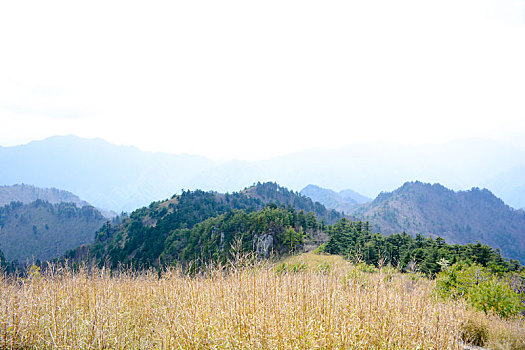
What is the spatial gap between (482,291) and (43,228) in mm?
167943

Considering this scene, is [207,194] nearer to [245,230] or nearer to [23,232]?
[245,230]

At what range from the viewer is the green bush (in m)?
7.87

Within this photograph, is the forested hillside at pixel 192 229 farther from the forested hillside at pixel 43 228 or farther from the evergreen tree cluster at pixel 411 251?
the forested hillside at pixel 43 228

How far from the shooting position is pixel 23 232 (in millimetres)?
125188

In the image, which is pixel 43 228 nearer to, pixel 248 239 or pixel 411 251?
pixel 248 239

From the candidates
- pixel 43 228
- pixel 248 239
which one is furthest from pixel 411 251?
pixel 43 228

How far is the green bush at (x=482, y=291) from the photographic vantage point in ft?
25.8

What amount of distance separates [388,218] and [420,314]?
166517mm

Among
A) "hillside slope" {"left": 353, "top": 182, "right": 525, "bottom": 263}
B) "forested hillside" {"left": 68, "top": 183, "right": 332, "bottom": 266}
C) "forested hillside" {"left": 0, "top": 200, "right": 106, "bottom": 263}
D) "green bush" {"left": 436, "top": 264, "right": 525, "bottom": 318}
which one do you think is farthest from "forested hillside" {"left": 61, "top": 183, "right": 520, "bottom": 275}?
"hillside slope" {"left": 353, "top": 182, "right": 525, "bottom": 263}

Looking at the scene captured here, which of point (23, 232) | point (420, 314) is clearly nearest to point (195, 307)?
point (420, 314)

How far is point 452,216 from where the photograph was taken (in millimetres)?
174625

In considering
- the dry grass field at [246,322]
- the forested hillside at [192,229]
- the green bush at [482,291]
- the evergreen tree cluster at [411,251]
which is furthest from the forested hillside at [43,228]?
the green bush at [482,291]

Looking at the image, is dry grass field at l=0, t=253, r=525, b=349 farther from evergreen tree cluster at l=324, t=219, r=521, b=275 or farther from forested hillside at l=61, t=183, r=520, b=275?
evergreen tree cluster at l=324, t=219, r=521, b=275

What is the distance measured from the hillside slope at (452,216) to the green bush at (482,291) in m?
142
